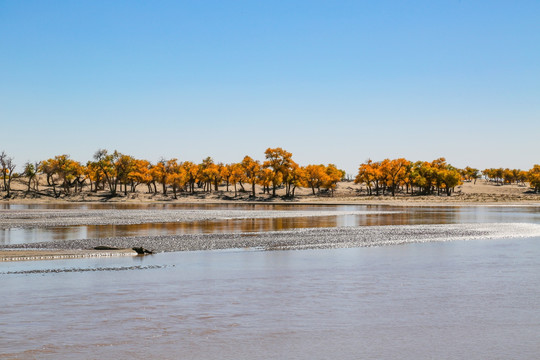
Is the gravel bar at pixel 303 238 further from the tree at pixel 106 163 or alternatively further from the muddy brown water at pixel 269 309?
the tree at pixel 106 163

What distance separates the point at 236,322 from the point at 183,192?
128 meters

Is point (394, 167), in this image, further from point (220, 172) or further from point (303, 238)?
point (303, 238)

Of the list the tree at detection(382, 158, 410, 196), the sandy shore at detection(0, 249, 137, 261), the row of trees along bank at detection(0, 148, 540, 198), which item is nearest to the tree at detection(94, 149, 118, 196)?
the row of trees along bank at detection(0, 148, 540, 198)

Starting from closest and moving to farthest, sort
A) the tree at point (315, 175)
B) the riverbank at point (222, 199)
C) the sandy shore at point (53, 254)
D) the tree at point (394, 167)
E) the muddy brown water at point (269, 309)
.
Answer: the muddy brown water at point (269, 309)
the sandy shore at point (53, 254)
the riverbank at point (222, 199)
the tree at point (315, 175)
the tree at point (394, 167)

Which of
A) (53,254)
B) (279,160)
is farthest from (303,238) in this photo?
(279,160)

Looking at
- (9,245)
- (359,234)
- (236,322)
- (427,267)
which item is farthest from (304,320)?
(359,234)

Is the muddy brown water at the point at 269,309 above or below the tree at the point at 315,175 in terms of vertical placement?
below

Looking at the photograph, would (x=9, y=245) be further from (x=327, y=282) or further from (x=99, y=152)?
(x=99, y=152)

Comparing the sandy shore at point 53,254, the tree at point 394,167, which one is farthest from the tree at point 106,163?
the sandy shore at point 53,254

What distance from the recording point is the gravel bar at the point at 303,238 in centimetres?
3039

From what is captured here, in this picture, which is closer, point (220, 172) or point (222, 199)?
point (222, 199)

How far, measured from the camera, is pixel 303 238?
1407 inches

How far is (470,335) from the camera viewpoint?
12.4 m

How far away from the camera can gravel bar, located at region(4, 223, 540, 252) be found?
99.7 feet
